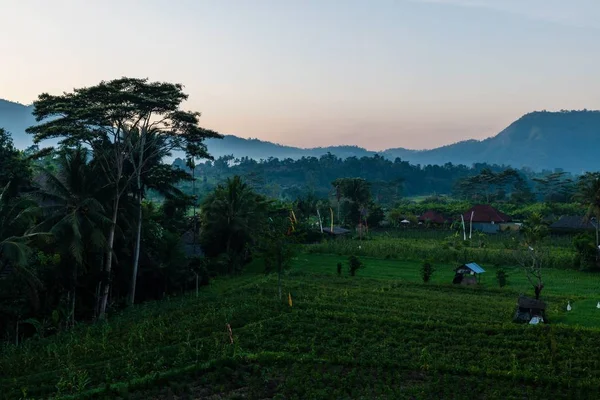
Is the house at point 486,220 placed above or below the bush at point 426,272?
above

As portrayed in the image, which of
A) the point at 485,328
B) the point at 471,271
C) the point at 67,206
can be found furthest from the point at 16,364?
the point at 471,271

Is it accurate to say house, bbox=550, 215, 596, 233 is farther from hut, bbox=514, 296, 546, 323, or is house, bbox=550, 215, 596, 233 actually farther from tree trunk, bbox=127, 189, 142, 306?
tree trunk, bbox=127, 189, 142, 306

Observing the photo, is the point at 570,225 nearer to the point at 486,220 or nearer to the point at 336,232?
the point at 486,220

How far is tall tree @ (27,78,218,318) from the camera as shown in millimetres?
24266

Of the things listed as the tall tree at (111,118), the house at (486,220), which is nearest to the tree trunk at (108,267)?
the tall tree at (111,118)

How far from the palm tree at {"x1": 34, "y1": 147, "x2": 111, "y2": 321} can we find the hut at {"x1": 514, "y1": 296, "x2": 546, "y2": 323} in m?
17.7

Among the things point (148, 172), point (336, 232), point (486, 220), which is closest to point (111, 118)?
point (148, 172)

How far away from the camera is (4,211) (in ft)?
61.8

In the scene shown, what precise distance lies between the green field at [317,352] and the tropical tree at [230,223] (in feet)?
39.7

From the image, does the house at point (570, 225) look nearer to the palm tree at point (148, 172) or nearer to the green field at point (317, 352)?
the green field at point (317, 352)

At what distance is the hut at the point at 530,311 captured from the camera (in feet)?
67.3

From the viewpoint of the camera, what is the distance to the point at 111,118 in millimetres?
24609

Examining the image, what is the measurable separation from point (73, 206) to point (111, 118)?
4.92 meters

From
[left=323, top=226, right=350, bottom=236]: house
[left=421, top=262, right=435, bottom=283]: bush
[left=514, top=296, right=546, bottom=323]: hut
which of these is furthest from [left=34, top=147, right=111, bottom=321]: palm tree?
[left=323, top=226, right=350, bottom=236]: house
